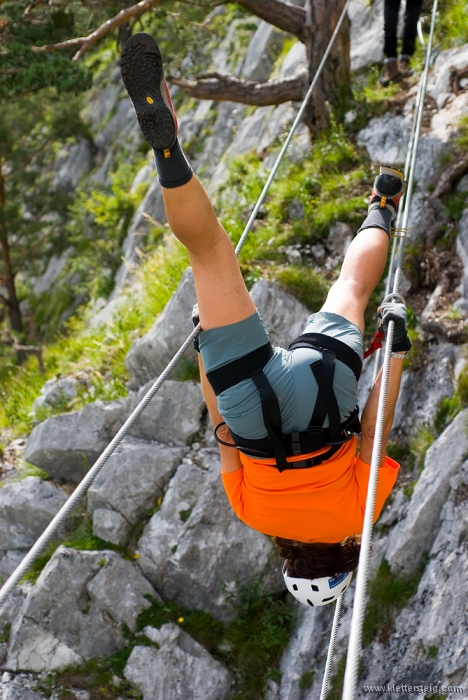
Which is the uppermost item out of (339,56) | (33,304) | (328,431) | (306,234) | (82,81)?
(82,81)

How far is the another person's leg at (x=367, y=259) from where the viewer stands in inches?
137

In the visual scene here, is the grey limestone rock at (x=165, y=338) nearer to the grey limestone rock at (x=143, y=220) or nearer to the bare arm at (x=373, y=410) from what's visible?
the bare arm at (x=373, y=410)

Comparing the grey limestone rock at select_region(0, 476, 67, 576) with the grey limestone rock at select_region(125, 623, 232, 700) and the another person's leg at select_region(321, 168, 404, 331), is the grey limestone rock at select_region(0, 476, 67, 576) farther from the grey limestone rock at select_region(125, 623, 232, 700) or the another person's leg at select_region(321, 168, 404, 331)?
the another person's leg at select_region(321, 168, 404, 331)

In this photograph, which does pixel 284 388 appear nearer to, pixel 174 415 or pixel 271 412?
pixel 271 412

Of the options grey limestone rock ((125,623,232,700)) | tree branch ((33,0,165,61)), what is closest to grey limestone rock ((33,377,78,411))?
grey limestone rock ((125,623,232,700))

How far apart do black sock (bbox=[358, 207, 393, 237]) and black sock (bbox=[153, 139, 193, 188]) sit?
148 centimetres

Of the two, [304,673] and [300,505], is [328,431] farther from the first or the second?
[304,673]

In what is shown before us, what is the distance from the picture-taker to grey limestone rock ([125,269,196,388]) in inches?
248

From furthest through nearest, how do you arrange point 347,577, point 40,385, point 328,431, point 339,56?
1. point 40,385
2. point 339,56
3. point 347,577
4. point 328,431

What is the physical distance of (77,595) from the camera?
5.46 metres

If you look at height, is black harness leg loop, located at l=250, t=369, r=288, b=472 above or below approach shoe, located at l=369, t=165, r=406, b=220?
below

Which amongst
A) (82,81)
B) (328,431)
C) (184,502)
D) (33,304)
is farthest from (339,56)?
(33,304)

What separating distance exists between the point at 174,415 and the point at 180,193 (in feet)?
11.9

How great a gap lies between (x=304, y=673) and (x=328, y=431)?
115 inches
